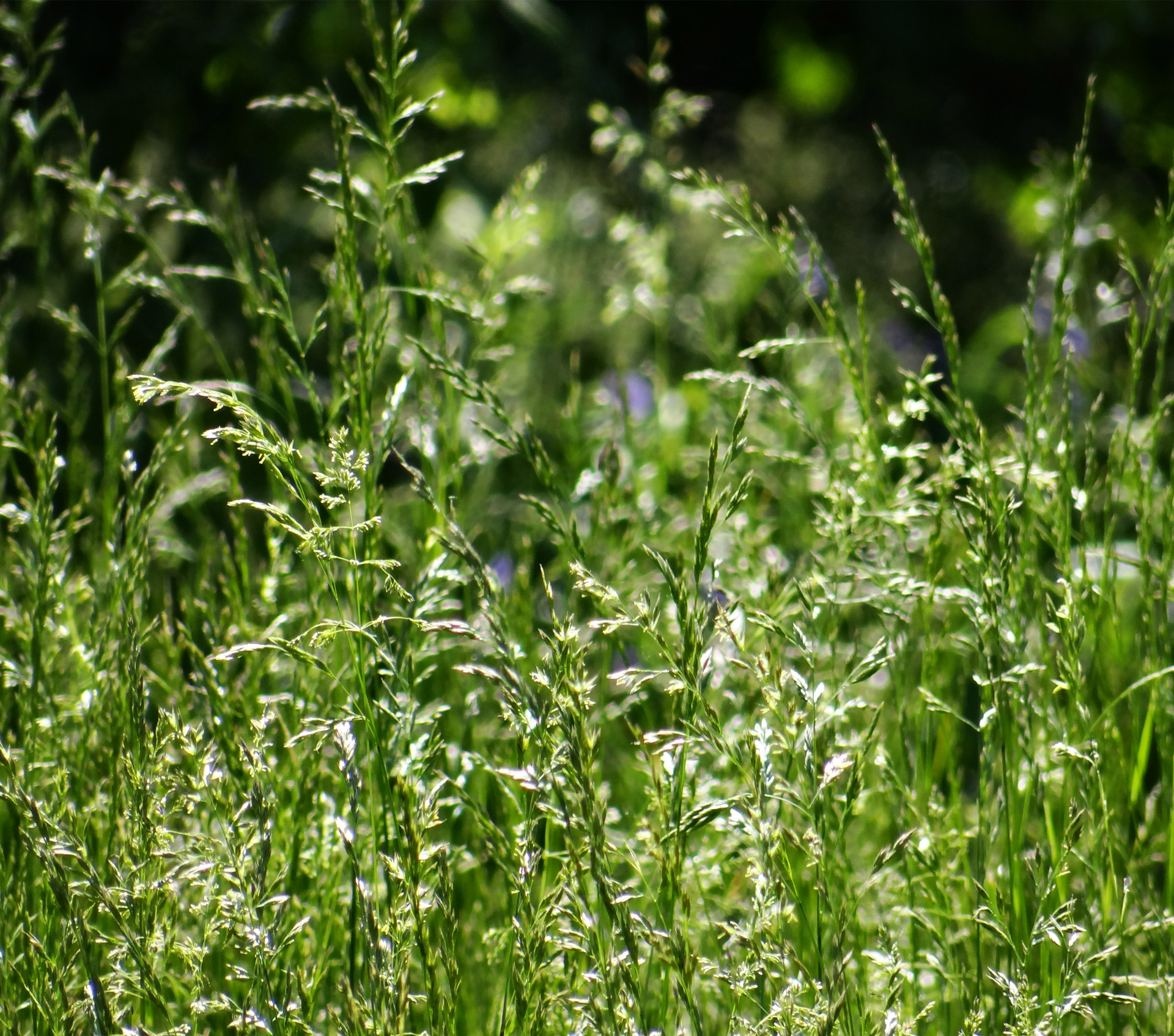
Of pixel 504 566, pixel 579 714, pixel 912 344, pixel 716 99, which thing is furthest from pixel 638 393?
pixel 579 714

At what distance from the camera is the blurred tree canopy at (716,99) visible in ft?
6.38

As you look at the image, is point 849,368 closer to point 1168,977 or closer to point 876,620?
point 1168,977

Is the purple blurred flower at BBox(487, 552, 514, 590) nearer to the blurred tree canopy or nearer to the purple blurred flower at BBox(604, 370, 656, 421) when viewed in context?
the purple blurred flower at BBox(604, 370, 656, 421)

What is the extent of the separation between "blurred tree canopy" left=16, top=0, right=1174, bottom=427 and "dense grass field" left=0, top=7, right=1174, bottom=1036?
457mm

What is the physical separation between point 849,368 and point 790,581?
257 mm

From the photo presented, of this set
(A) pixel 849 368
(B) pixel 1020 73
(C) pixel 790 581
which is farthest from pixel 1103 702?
(B) pixel 1020 73

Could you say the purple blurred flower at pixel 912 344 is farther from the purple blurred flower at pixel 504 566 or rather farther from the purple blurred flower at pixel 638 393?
the purple blurred flower at pixel 504 566

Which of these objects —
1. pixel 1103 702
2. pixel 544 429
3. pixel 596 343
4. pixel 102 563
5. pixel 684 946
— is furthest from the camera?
pixel 596 343

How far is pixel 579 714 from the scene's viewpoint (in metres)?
0.65

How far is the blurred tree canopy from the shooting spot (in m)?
1.94

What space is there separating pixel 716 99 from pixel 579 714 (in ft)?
10.3

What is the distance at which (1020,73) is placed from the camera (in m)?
3.12

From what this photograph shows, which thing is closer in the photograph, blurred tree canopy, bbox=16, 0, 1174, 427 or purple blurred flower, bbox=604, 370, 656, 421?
blurred tree canopy, bbox=16, 0, 1174, 427

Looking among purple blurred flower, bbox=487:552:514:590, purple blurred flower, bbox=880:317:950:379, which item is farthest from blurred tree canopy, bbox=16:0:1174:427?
purple blurred flower, bbox=487:552:514:590
